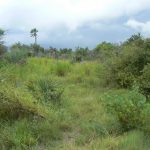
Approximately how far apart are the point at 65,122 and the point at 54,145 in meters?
1.26

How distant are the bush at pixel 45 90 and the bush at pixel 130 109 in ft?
7.35

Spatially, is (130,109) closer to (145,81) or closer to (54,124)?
(54,124)

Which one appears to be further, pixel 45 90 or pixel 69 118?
pixel 45 90

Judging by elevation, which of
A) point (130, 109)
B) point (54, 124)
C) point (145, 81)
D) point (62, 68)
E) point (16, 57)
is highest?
point (16, 57)

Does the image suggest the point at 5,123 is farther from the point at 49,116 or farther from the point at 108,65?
the point at 108,65

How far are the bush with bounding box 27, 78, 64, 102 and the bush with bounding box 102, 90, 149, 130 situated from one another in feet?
7.35

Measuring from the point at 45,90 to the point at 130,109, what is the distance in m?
3.15

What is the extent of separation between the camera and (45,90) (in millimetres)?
10070

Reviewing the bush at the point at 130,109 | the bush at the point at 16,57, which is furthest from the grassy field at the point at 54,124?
the bush at the point at 16,57

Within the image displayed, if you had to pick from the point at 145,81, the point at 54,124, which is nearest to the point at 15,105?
the point at 54,124

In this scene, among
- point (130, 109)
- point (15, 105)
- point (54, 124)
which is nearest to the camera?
point (130, 109)

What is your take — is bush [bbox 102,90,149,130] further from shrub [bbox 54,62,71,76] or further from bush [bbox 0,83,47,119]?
shrub [bbox 54,62,71,76]

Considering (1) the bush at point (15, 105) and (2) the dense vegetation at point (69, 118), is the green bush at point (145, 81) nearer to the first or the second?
(2) the dense vegetation at point (69, 118)

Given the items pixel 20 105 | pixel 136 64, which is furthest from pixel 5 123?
pixel 136 64
